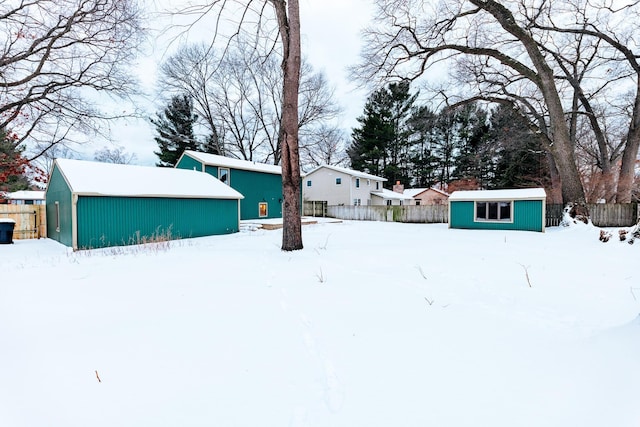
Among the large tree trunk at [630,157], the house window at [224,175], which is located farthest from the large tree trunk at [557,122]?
the house window at [224,175]

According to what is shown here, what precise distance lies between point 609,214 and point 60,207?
23.2m

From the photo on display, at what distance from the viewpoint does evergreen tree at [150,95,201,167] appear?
89.0 ft

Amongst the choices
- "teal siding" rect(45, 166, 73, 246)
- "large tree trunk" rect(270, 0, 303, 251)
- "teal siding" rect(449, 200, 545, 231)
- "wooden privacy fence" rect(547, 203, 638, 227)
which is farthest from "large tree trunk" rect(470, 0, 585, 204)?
"teal siding" rect(45, 166, 73, 246)

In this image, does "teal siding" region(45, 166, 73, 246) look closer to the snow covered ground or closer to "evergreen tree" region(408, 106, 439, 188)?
the snow covered ground

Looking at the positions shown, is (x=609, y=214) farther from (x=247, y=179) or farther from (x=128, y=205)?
(x=128, y=205)

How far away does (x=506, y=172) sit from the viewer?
25375mm

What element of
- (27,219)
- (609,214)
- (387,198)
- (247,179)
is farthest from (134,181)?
(387,198)

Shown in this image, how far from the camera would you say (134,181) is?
11312 millimetres

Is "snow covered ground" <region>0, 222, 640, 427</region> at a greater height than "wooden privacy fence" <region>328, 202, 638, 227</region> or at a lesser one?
lesser

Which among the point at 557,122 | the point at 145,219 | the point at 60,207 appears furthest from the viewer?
the point at 557,122

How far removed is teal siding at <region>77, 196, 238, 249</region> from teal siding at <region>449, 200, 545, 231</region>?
1146cm

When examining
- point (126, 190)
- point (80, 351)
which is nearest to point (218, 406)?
point (80, 351)

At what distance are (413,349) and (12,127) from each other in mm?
18238

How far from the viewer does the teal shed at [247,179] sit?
17719mm
